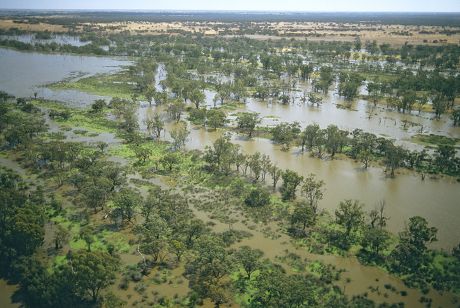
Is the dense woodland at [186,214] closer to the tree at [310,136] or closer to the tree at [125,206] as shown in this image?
the tree at [125,206]

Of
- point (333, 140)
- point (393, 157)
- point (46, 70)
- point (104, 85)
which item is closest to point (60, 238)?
point (333, 140)

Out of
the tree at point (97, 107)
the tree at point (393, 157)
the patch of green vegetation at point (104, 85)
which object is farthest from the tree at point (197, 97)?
the tree at point (393, 157)

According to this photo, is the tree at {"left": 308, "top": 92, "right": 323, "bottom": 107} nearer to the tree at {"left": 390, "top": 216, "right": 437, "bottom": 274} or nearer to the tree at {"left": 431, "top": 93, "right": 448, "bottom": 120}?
the tree at {"left": 431, "top": 93, "right": 448, "bottom": 120}

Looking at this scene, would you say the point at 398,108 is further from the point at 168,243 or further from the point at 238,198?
the point at 168,243

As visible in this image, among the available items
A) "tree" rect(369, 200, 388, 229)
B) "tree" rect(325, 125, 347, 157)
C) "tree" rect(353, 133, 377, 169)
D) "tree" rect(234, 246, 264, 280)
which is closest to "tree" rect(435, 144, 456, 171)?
"tree" rect(353, 133, 377, 169)

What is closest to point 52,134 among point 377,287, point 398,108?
point 377,287

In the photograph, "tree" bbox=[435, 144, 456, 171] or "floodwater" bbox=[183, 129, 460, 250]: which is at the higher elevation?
"tree" bbox=[435, 144, 456, 171]
